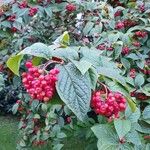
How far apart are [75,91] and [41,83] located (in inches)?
3.2

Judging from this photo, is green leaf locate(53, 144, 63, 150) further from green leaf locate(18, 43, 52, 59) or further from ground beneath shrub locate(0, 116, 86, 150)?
green leaf locate(18, 43, 52, 59)

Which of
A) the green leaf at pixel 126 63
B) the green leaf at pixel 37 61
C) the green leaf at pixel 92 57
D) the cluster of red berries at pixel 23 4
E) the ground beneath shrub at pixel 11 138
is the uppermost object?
the green leaf at pixel 92 57

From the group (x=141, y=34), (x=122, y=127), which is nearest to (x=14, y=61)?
(x=122, y=127)

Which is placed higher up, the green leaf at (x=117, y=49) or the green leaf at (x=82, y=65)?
the green leaf at (x=82, y=65)

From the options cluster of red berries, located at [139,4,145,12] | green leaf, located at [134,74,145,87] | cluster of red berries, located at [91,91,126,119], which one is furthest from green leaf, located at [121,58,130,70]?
cluster of red berries, located at [91,91,126,119]

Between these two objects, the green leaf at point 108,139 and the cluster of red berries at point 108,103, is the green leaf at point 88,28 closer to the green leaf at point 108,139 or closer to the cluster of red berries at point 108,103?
the green leaf at point 108,139

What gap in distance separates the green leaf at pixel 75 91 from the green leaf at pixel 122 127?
1.84ft

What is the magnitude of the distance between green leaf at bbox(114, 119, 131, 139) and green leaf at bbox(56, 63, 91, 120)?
560 mm

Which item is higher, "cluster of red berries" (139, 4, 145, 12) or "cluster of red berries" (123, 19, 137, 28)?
"cluster of red berries" (139, 4, 145, 12)

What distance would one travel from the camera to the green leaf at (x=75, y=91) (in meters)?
0.92

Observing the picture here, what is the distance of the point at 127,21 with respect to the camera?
2375 mm

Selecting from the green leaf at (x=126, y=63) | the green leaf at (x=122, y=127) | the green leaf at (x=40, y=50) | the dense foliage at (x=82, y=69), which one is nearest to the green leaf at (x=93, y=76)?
the dense foliage at (x=82, y=69)

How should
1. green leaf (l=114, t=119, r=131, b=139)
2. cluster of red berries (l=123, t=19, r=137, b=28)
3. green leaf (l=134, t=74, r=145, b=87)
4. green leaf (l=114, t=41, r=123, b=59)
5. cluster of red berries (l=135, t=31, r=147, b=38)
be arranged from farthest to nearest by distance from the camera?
cluster of red berries (l=123, t=19, r=137, b=28) → cluster of red berries (l=135, t=31, r=147, b=38) → green leaf (l=114, t=41, r=123, b=59) → green leaf (l=134, t=74, r=145, b=87) → green leaf (l=114, t=119, r=131, b=139)

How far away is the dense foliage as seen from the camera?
0.96 metres
